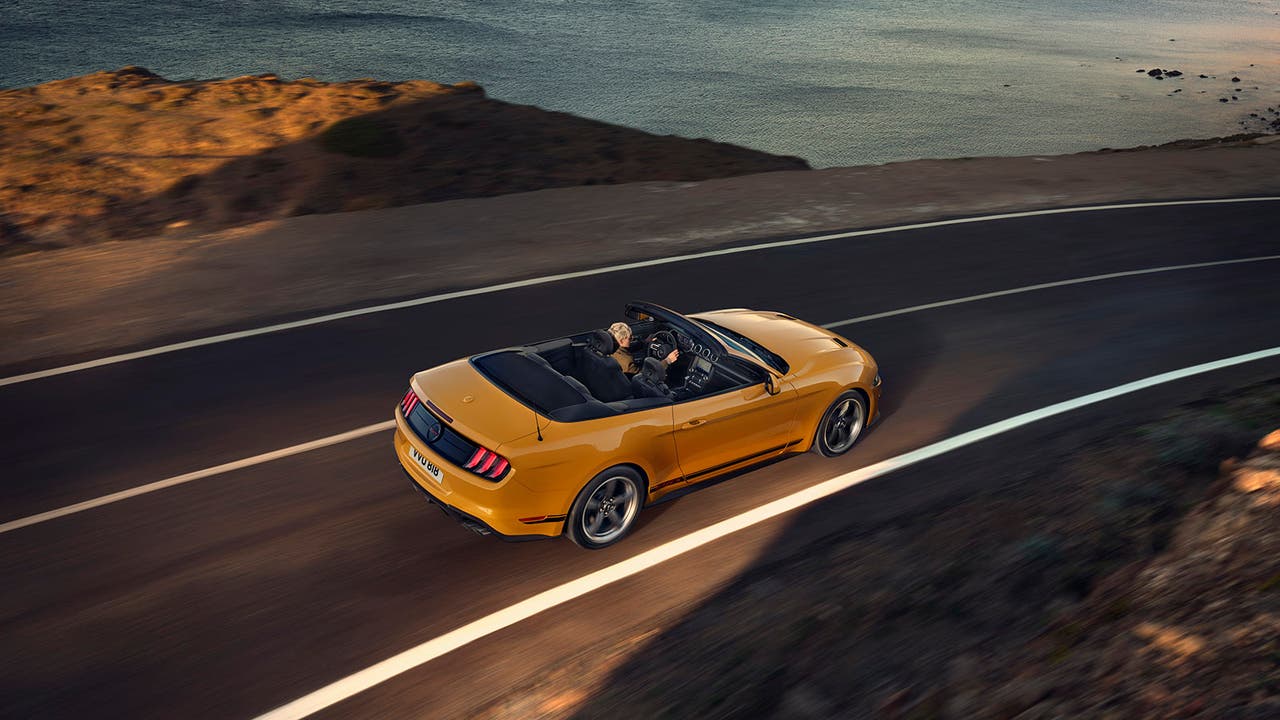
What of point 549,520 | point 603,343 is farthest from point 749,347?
point 549,520

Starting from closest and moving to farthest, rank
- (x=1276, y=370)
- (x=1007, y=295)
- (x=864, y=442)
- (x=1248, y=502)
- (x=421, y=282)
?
(x=1248, y=502)
(x=864, y=442)
(x=1276, y=370)
(x=421, y=282)
(x=1007, y=295)

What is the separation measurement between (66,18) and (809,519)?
45318 mm

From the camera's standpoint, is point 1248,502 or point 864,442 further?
point 864,442

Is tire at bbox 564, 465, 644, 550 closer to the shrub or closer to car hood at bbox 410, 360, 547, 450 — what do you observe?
car hood at bbox 410, 360, 547, 450

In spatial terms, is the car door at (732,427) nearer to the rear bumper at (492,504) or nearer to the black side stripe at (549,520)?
the black side stripe at (549,520)

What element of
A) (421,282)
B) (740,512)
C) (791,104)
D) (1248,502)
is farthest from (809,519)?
(791,104)

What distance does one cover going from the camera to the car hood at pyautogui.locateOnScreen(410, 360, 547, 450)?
6562mm

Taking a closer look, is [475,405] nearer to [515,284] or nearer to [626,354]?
[626,354]

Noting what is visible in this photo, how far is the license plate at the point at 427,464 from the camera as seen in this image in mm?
6691

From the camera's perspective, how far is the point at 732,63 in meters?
51.5

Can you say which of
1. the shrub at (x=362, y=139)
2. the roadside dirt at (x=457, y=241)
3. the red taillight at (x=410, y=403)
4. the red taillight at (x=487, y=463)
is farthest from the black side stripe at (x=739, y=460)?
the shrub at (x=362, y=139)

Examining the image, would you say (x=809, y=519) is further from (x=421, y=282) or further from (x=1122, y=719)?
(x=421, y=282)

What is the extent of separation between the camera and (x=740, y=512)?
7.80m

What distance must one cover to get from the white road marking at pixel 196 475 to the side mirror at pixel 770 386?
361 centimetres
